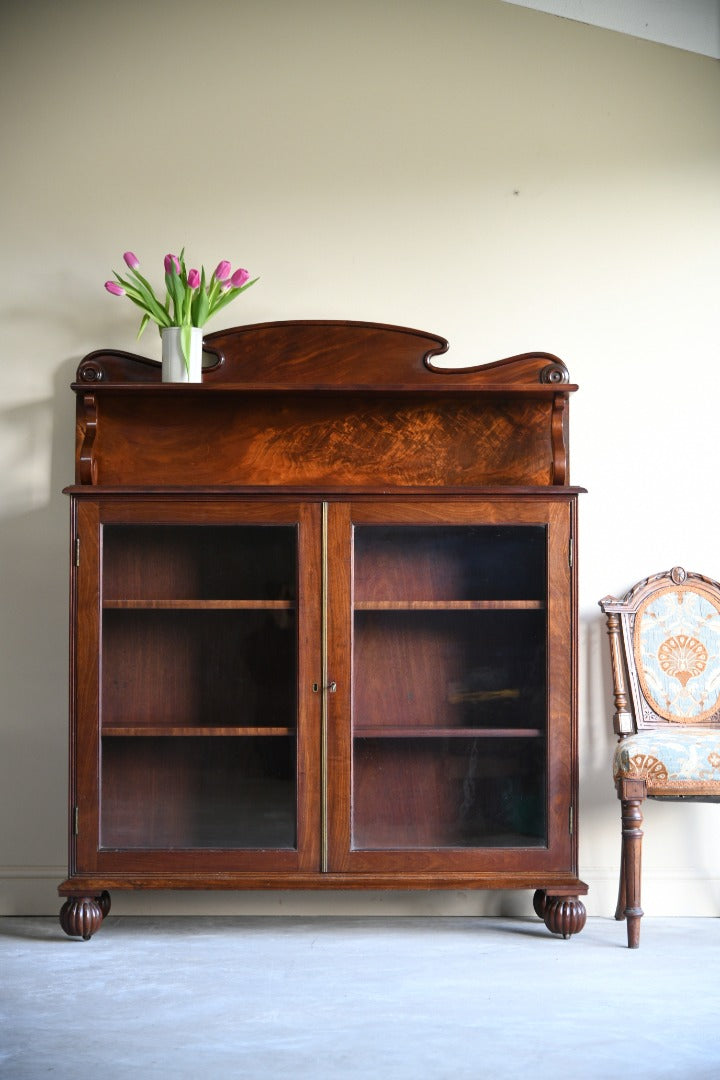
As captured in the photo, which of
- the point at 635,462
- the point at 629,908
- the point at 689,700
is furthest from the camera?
the point at 635,462

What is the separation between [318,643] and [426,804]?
529mm

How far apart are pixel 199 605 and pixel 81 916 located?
88cm

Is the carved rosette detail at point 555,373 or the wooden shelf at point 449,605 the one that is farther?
the carved rosette detail at point 555,373

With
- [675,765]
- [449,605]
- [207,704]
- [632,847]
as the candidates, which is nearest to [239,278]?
[449,605]

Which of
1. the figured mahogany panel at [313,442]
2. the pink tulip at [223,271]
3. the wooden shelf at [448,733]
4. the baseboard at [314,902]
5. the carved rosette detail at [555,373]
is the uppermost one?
the pink tulip at [223,271]

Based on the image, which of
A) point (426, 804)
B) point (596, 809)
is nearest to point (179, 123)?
point (426, 804)

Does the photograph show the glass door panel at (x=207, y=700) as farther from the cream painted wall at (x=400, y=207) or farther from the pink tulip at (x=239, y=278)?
the pink tulip at (x=239, y=278)

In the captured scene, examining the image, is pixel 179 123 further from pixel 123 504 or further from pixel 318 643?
pixel 318 643

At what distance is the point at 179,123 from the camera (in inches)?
132

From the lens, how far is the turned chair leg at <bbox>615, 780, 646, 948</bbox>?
2.81m

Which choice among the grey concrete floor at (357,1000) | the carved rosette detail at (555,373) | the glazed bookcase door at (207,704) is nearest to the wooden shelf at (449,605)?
the glazed bookcase door at (207,704)

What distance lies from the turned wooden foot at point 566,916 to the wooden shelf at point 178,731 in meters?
0.85

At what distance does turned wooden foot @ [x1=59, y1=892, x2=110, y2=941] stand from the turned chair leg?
1.40 metres

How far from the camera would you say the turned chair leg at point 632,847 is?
2.81 metres
